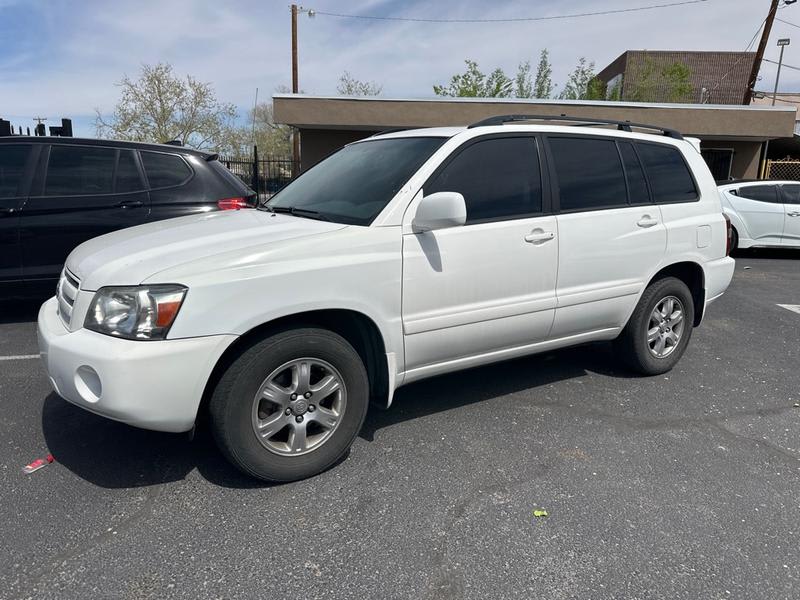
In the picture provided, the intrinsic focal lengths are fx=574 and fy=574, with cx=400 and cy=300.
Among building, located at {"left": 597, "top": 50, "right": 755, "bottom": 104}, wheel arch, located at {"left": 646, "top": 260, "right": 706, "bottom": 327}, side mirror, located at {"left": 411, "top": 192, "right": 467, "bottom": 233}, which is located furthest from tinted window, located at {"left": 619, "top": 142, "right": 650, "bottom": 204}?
building, located at {"left": 597, "top": 50, "right": 755, "bottom": 104}

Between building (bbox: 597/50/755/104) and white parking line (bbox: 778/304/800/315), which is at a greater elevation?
building (bbox: 597/50/755/104)

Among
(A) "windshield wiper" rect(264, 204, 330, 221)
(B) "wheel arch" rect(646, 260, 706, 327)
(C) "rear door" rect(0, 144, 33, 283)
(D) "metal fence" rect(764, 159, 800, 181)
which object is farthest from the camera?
(D) "metal fence" rect(764, 159, 800, 181)

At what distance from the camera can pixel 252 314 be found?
104 inches

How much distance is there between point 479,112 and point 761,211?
693cm

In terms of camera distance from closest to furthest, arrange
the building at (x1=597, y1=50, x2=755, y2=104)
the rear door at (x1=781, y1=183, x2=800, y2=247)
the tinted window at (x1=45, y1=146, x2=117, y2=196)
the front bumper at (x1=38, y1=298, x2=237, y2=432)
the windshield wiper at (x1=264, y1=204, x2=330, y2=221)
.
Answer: the front bumper at (x1=38, y1=298, x2=237, y2=432) < the windshield wiper at (x1=264, y1=204, x2=330, y2=221) < the tinted window at (x1=45, y1=146, x2=117, y2=196) < the rear door at (x1=781, y1=183, x2=800, y2=247) < the building at (x1=597, y1=50, x2=755, y2=104)

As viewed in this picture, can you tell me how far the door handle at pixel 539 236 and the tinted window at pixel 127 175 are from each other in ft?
13.4

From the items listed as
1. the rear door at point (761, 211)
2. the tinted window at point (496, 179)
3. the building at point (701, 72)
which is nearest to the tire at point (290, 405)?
the tinted window at point (496, 179)

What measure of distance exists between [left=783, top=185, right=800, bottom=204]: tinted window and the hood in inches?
439

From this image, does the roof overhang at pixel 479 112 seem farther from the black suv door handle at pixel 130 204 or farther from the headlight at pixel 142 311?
the headlight at pixel 142 311

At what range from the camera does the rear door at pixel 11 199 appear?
5.22m

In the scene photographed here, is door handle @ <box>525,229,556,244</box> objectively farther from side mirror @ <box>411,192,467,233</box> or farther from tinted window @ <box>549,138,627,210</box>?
side mirror @ <box>411,192,467,233</box>

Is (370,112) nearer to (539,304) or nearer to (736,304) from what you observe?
(736,304)

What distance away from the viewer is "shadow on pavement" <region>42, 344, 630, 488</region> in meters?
2.96

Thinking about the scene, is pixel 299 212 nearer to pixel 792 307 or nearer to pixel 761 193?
pixel 792 307
